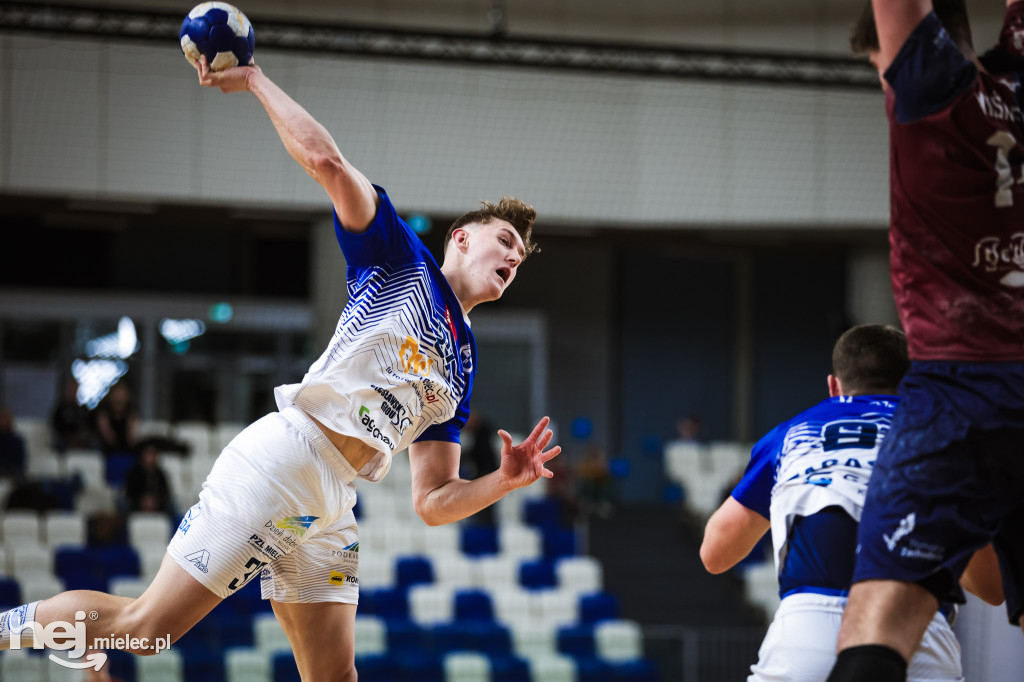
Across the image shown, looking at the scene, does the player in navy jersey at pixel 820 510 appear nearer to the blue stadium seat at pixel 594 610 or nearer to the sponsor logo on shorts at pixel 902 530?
the sponsor logo on shorts at pixel 902 530

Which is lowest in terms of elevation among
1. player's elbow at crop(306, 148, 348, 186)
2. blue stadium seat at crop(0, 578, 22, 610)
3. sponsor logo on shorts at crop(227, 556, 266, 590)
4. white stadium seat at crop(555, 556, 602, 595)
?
white stadium seat at crop(555, 556, 602, 595)

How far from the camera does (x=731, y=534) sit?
347 centimetres

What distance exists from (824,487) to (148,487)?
40.3 ft

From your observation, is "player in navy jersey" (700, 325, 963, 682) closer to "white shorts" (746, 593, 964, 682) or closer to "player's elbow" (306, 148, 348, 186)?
"white shorts" (746, 593, 964, 682)

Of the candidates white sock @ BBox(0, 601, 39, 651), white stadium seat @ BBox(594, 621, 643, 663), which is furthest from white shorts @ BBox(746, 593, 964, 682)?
white stadium seat @ BBox(594, 621, 643, 663)

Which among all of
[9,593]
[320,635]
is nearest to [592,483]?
[9,593]

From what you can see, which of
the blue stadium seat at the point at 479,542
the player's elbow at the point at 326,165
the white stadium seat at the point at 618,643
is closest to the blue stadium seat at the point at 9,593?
the blue stadium seat at the point at 479,542

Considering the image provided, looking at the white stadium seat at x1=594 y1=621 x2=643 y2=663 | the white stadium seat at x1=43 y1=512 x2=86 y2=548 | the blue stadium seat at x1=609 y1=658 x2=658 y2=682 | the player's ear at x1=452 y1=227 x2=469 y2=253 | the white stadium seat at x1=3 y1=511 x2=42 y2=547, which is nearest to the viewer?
the player's ear at x1=452 y1=227 x2=469 y2=253

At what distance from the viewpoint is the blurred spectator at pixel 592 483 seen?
63.6 feet

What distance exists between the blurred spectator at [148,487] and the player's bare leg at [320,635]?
10398 millimetres

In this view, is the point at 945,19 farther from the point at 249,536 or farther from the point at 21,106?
the point at 21,106

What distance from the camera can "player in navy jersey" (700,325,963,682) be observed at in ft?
9.80

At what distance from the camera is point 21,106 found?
16.0 metres

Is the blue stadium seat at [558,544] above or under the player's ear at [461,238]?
under
